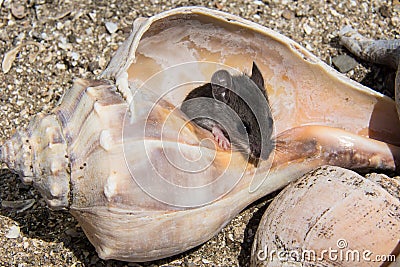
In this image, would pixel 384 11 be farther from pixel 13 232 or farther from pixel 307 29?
pixel 13 232

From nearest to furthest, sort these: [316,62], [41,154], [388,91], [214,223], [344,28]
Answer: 1. [41,154]
2. [214,223]
3. [316,62]
4. [388,91]
5. [344,28]

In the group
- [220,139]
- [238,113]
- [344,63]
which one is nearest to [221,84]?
[238,113]

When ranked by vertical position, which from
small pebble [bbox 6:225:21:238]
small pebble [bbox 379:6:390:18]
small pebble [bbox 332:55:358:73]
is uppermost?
small pebble [bbox 379:6:390:18]

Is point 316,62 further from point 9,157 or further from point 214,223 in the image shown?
point 9,157

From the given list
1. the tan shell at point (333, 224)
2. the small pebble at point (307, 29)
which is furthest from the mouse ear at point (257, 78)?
the small pebble at point (307, 29)

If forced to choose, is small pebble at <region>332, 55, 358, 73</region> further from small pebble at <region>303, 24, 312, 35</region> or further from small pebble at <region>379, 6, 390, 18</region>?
small pebble at <region>379, 6, 390, 18</region>

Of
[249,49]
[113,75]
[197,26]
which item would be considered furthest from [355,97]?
[113,75]

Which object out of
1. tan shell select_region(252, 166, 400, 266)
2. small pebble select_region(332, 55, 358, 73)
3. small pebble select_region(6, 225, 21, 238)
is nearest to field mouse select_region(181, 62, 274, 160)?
tan shell select_region(252, 166, 400, 266)
